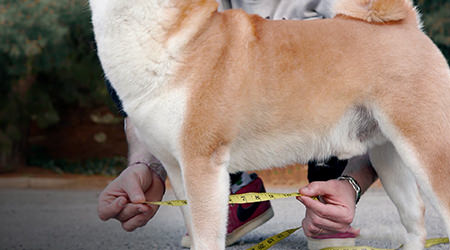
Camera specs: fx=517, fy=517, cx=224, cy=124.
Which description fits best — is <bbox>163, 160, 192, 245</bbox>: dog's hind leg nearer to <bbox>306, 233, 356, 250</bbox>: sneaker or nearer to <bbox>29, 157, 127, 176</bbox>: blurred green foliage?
<bbox>306, 233, 356, 250</bbox>: sneaker

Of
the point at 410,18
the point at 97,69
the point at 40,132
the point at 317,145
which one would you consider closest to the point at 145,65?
the point at 317,145

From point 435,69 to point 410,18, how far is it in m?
0.23

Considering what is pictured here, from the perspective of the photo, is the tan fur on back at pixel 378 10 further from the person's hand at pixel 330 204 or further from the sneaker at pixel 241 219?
the sneaker at pixel 241 219

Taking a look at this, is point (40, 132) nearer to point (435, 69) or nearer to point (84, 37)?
point (84, 37)

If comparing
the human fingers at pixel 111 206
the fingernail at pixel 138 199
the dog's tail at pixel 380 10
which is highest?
the dog's tail at pixel 380 10

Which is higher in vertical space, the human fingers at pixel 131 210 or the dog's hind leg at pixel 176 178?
the dog's hind leg at pixel 176 178

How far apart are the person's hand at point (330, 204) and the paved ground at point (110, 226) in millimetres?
419

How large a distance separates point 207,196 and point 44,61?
535 centimetres

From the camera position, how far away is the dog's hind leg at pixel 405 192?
2.12 metres

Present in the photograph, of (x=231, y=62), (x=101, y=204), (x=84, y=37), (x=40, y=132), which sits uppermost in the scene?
(x=231, y=62)

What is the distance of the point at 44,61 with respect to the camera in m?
6.39

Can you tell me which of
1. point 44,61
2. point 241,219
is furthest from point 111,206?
point 44,61

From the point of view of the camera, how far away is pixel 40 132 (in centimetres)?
881

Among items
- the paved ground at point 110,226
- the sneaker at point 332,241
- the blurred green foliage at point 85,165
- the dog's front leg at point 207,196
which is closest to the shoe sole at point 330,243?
the sneaker at point 332,241
